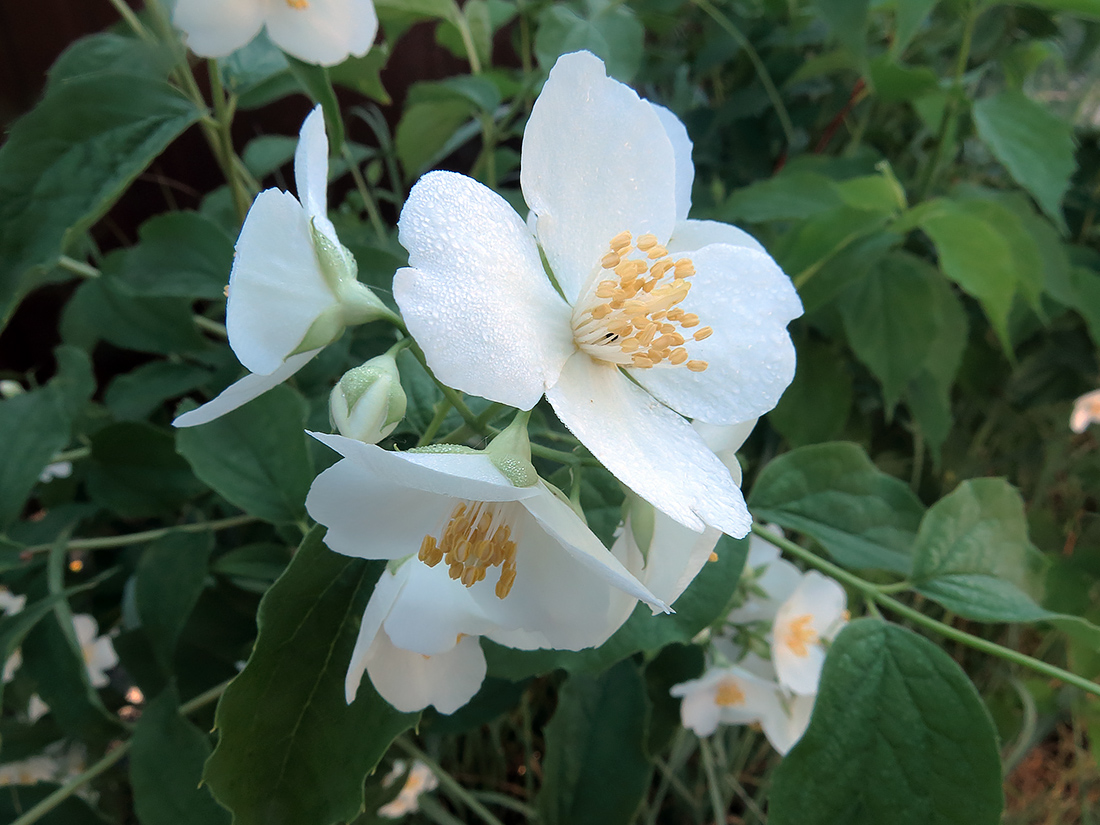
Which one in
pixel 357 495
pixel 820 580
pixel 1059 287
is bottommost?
pixel 820 580

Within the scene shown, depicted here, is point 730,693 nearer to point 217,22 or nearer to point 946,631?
point 946,631

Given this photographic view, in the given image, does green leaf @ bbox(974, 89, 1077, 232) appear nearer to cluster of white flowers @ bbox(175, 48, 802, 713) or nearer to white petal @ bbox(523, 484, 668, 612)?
cluster of white flowers @ bbox(175, 48, 802, 713)

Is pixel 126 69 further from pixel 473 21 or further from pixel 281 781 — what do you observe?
pixel 281 781

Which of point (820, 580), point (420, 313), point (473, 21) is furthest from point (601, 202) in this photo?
point (473, 21)

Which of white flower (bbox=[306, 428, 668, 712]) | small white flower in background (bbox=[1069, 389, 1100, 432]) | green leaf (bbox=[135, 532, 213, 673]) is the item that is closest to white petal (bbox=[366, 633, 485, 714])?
white flower (bbox=[306, 428, 668, 712])

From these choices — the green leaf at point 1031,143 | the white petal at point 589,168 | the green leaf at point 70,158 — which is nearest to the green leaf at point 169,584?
the green leaf at point 70,158

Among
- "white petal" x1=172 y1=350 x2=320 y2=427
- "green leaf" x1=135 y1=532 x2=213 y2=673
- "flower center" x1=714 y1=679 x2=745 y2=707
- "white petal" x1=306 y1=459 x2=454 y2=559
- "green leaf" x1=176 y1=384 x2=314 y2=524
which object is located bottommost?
"flower center" x1=714 y1=679 x2=745 y2=707
